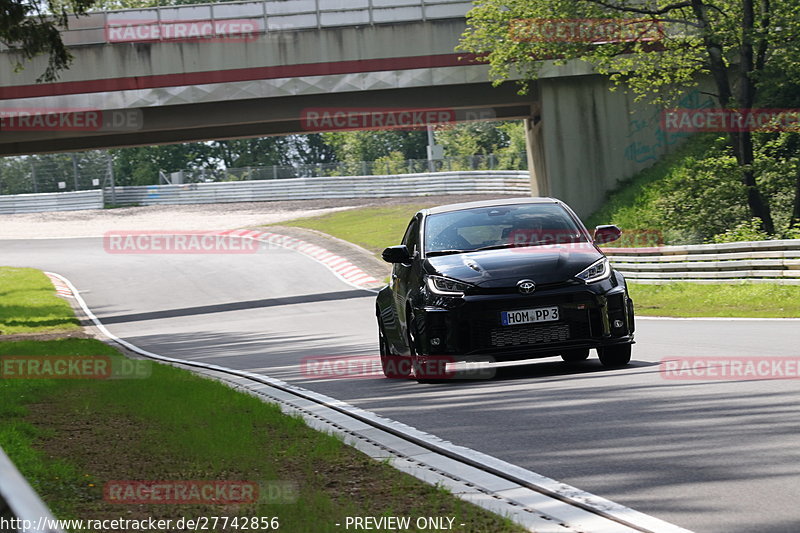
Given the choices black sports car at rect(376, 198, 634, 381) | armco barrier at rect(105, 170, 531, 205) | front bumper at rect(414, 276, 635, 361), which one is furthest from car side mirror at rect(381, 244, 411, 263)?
armco barrier at rect(105, 170, 531, 205)

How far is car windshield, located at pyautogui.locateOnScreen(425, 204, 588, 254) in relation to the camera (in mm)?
11430

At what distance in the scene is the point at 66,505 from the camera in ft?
19.0

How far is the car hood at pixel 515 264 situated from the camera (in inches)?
415

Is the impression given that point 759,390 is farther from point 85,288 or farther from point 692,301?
point 85,288

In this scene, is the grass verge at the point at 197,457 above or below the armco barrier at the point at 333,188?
above

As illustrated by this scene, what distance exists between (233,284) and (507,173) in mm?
29420

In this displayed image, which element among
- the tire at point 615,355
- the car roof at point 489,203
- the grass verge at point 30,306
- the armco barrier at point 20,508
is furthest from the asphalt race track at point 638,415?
the grass verge at point 30,306

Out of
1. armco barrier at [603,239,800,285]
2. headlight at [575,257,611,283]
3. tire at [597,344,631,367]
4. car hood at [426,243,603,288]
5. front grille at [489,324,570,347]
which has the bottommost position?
armco barrier at [603,239,800,285]

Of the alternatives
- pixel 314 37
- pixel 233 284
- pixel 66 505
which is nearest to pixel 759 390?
pixel 66 505

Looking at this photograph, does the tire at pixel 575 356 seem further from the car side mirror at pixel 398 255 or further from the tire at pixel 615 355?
the car side mirror at pixel 398 255

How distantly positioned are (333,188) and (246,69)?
37.0m

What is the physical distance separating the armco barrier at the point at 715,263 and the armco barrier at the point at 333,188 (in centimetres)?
3723

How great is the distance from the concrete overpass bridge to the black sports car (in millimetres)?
25435

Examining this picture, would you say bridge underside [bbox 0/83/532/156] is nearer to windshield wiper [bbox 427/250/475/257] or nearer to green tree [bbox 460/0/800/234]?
green tree [bbox 460/0/800/234]
